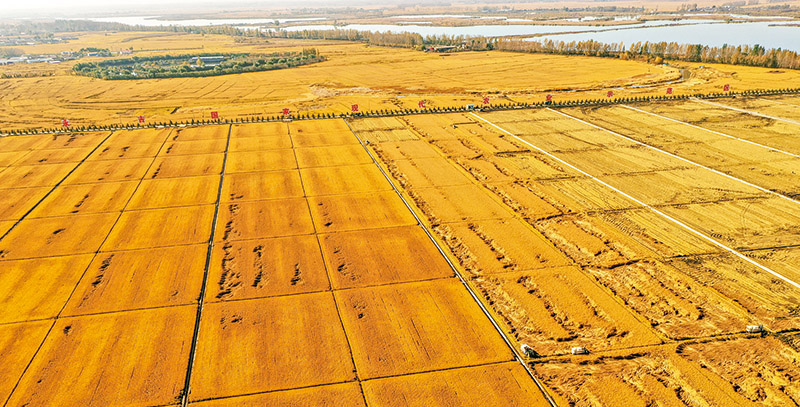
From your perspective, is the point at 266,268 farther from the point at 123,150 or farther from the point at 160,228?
the point at 123,150

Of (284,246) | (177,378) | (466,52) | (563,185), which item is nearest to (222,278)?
(284,246)

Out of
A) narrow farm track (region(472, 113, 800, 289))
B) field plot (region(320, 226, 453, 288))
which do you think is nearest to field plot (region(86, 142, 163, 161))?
field plot (region(320, 226, 453, 288))

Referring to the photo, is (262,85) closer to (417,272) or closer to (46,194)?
(46,194)

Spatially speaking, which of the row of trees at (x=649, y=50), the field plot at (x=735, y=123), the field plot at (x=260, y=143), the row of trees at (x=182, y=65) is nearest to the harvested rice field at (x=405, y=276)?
the field plot at (x=735, y=123)

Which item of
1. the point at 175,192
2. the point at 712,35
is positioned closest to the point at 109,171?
the point at 175,192

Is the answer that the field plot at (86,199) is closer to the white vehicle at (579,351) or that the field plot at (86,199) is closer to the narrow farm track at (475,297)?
the narrow farm track at (475,297)

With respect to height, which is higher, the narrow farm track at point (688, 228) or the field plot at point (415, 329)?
the narrow farm track at point (688, 228)
